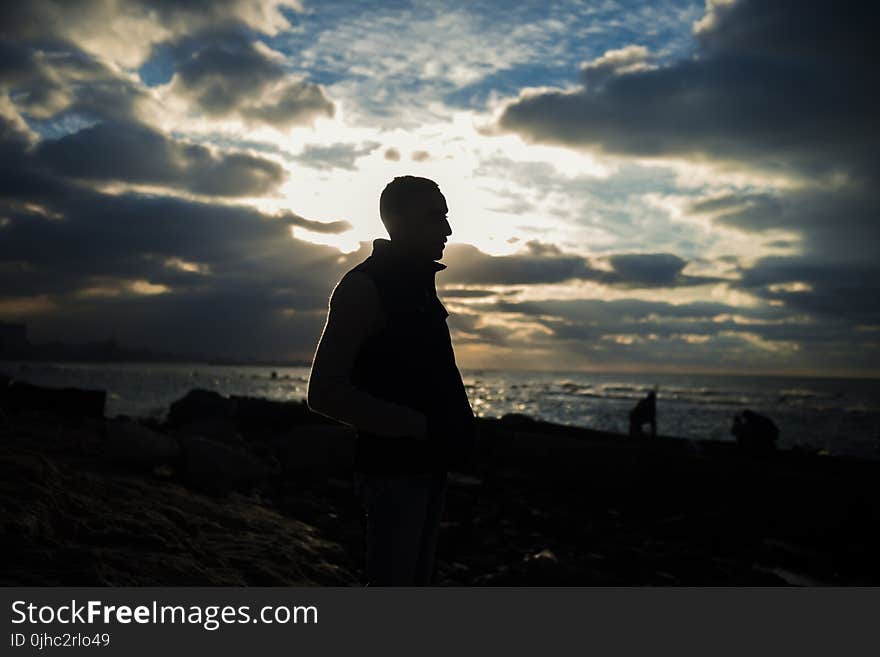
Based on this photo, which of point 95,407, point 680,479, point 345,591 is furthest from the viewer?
point 95,407

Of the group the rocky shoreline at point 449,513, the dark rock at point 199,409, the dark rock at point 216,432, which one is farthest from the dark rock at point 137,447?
the dark rock at point 199,409

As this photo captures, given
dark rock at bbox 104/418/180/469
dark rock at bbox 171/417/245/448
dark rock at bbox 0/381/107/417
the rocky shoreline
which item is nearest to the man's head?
the rocky shoreline

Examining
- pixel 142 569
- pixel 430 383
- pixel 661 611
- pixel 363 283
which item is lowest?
pixel 142 569

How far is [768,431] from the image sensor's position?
16.2 meters

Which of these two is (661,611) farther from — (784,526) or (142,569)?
(784,526)

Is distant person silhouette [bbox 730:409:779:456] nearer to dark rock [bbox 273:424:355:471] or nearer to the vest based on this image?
dark rock [bbox 273:424:355:471]

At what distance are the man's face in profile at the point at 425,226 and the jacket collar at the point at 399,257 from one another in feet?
0.08

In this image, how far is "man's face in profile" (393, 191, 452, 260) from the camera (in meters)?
2.24

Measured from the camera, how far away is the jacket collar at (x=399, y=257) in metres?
2.24

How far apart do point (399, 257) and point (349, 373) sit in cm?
48

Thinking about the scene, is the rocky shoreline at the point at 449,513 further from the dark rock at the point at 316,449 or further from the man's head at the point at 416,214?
the man's head at the point at 416,214

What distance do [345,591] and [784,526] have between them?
28.1 ft

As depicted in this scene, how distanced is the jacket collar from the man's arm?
149mm

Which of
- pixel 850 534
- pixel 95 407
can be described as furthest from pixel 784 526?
pixel 95 407
